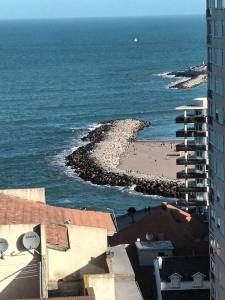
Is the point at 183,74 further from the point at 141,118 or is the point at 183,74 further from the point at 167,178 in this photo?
the point at 167,178

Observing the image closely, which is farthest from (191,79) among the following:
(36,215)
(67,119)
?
(36,215)

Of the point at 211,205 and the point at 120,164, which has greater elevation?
the point at 211,205

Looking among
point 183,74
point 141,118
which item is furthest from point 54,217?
point 183,74

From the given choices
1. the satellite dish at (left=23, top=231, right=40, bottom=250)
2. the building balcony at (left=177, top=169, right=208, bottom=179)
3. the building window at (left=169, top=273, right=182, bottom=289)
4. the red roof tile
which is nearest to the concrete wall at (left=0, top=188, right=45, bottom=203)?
the red roof tile

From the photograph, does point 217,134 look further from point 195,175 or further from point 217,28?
point 195,175

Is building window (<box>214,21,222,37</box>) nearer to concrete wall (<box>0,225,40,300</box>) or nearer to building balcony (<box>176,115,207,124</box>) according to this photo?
concrete wall (<box>0,225,40,300</box>)
